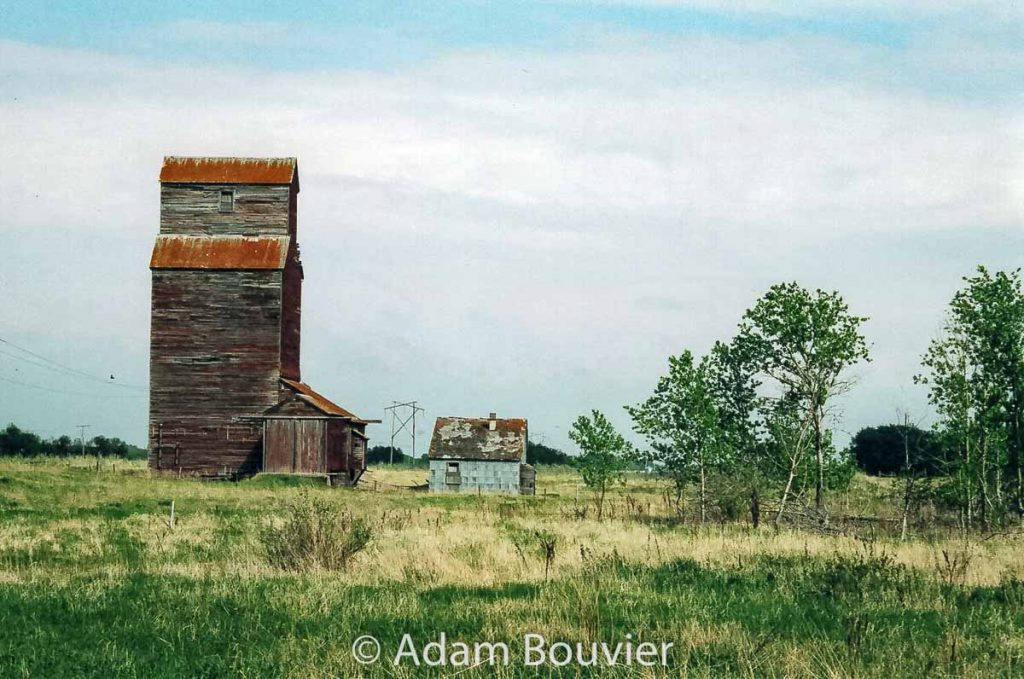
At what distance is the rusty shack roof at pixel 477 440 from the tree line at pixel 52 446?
25235 millimetres

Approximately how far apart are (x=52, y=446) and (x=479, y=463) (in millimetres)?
45876

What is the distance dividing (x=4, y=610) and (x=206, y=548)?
749cm

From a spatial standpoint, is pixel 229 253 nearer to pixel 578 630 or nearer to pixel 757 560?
pixel 757 560

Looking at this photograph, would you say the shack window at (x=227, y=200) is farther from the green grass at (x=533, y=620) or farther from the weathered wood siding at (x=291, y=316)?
the green grass at (x=533, y=620)

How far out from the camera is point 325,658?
30.0ft

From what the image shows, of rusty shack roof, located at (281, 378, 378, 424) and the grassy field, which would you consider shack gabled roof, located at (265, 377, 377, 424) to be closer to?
rusty shack roof, located at (281, 378, 378, 424)

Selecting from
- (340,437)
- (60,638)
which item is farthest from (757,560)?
(340,437)

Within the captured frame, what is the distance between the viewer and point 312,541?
1544cm

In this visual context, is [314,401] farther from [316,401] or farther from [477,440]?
[477,440]

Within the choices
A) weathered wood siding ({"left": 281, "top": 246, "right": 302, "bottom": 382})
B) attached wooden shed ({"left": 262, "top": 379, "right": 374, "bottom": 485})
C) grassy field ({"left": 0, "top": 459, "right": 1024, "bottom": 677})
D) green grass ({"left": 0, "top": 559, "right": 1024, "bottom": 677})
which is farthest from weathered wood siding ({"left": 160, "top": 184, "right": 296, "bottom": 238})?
green grass ({"left": 0, "top": 559, "right": 1024, "bottom": 677})

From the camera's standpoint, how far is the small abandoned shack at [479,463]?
62438 millimetres

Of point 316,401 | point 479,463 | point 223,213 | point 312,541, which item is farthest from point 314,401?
point 312,541

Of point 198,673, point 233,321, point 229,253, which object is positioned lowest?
point 198,673

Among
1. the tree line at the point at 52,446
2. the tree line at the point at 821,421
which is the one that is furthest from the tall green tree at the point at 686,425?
the tree line at the point at 52,446
